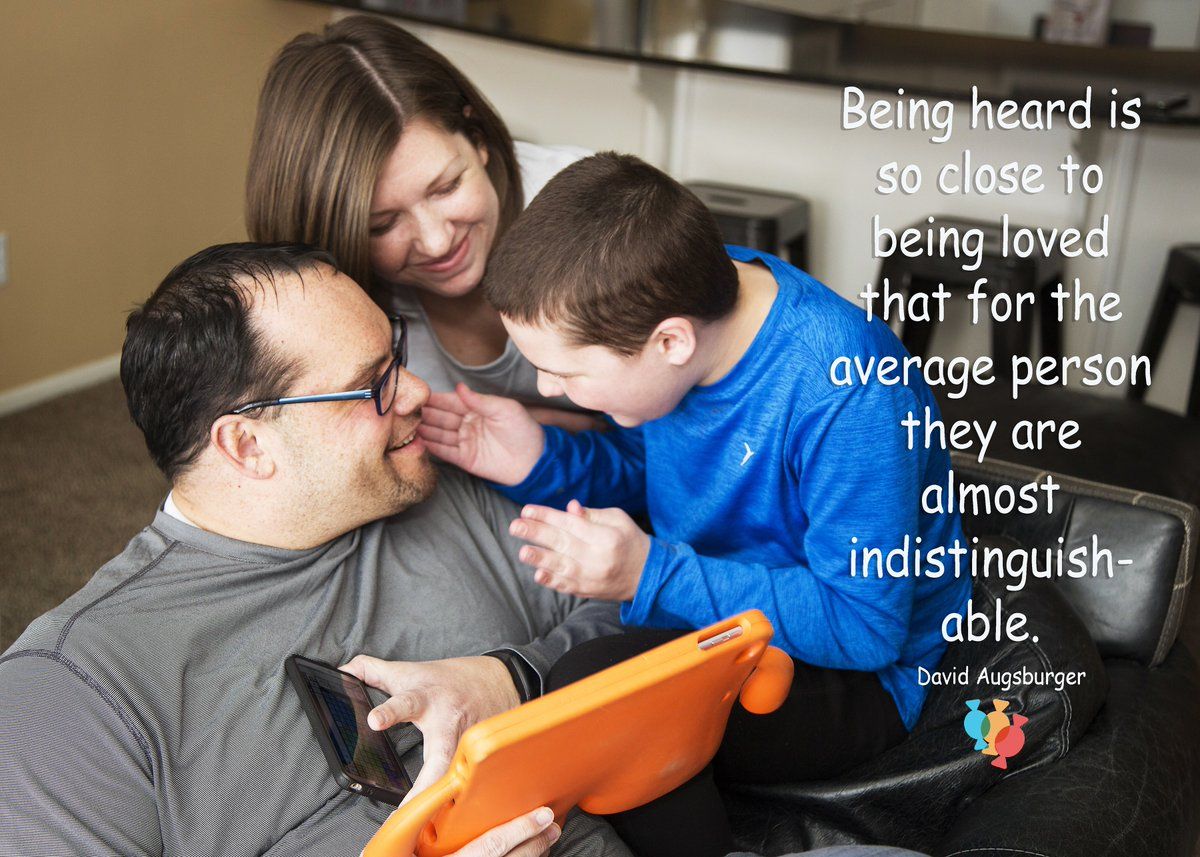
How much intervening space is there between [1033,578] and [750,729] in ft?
1.54

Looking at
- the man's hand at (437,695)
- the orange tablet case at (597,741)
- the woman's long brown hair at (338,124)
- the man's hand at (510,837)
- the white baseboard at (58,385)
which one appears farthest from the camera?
the white baseboard at (58,385)

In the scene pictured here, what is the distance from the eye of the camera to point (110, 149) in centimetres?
352

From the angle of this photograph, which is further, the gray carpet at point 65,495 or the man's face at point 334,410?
the gray carpet at point 65,495

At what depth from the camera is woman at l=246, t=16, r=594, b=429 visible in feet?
5.49

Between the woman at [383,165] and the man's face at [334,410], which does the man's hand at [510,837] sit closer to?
the man's face at [334,410]

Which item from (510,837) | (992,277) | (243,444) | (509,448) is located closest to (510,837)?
(510,837)

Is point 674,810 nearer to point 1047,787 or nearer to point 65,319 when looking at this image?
point 1047,787

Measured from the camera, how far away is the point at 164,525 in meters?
1.43

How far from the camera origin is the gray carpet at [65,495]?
2676mm

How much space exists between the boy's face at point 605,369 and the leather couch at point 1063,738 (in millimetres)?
521

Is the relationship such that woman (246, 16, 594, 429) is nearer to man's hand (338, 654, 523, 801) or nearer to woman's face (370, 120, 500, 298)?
woman's face (370, 120, 500, 298)

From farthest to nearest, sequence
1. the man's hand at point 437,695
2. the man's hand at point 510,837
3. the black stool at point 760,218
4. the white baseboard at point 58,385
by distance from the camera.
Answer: the white baseboard at point 58,385 → the black stool at point 760,218 → the man's hand at point 437,695 → the man's hand at point 510,837

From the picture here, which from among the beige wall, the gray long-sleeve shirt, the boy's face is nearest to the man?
the gray long-sleeve shirt

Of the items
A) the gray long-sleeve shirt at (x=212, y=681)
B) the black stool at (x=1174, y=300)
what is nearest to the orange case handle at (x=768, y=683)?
the gray long-sleeve shirt at (x=212, y=681)
